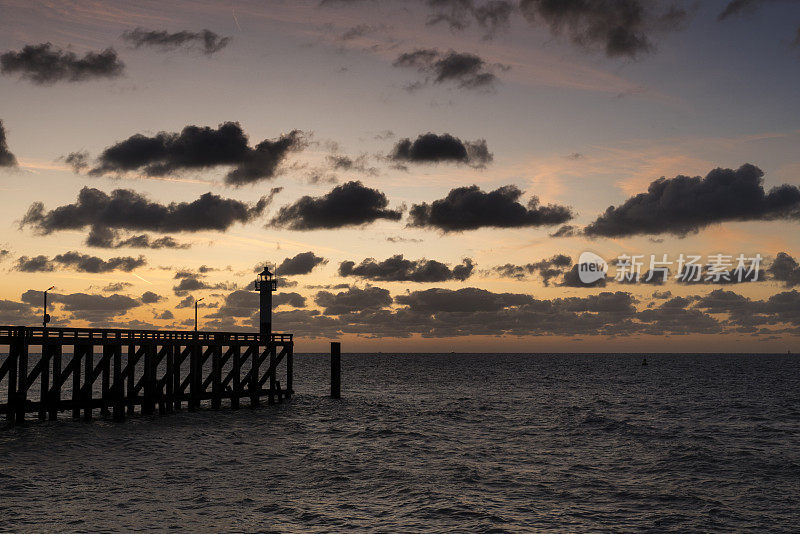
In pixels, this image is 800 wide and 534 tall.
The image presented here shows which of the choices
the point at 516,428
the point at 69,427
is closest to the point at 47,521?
the point at 69,427

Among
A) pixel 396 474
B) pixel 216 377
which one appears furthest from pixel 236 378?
pixel 396 474

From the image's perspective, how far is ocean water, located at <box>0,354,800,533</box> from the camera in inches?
763

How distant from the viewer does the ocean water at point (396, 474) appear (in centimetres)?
1938

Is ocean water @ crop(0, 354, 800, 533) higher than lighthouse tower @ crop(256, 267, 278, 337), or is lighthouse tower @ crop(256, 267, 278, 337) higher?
lighthouse tower @ crop(256, 267, 278, 337)

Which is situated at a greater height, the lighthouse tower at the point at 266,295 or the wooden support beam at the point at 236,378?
the lighthouse tower at the point at 266,295

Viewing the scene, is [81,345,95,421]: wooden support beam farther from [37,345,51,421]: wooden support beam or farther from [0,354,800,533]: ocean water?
[37,345,51,421]: wooden support beam

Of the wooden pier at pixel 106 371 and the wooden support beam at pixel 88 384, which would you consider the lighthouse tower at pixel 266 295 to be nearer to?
the wooden pier at pixel 106 371

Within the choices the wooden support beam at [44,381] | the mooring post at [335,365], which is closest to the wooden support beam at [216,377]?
the mooring post at [335,365]

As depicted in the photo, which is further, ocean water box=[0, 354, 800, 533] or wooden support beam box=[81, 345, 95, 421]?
wooden support beam box=[81, 345, 95, 421]

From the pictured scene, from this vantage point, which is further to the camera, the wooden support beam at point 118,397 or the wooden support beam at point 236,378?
the wooden support beam at point 236,378

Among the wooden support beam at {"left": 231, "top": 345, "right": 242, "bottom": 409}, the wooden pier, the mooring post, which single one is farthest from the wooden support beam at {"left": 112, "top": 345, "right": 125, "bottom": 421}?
the mooring post

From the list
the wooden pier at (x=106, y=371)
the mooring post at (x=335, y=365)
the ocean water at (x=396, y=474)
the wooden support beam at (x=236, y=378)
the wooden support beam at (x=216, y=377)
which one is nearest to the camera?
the ocean water at (x=396, y=474)

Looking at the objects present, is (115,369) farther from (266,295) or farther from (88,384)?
(266,295)

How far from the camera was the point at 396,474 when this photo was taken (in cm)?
2622
